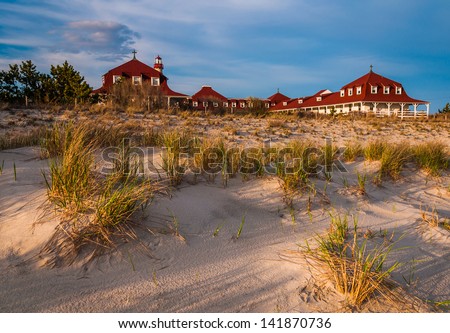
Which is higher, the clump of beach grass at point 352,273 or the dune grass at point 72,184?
the dune grass at point 72,184

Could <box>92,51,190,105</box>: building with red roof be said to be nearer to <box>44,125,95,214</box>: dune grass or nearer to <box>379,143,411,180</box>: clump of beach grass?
<box>379,143,411,180</box>: clump of beach grass

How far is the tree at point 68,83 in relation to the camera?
71.8 feet

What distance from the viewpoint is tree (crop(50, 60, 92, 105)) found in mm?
21878

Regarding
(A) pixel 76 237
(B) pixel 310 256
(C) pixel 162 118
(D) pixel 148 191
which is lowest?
(B) pixel 310 256

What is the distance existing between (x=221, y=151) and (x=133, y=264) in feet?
8.92

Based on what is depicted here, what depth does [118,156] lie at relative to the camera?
4.21 metres

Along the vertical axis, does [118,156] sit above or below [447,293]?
above

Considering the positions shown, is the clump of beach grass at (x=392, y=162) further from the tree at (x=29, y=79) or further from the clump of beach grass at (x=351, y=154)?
the tree at (x=29, y=79)

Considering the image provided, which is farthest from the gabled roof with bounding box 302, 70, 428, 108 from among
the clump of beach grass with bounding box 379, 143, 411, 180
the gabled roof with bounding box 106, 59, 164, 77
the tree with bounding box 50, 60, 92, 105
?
the clump of beach grass with bounding box 379, 143, 411, 180

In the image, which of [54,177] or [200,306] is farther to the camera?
[54,177]
